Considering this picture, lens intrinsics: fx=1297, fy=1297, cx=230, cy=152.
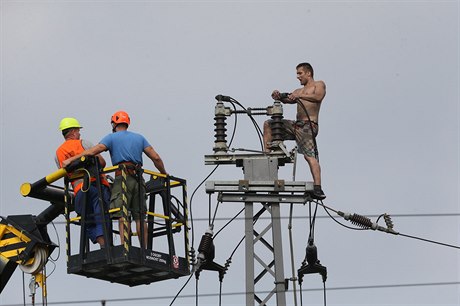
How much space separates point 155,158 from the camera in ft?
65.2

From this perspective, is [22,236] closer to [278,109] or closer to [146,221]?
[146,221]

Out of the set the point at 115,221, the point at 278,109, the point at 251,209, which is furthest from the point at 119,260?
the point at 278,109

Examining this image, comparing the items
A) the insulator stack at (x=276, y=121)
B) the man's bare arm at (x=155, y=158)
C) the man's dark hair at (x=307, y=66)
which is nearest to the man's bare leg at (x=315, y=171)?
the insulator stack at (x=276, y=121)

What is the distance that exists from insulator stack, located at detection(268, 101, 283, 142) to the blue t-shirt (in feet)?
6.56

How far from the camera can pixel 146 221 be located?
19.2 meters

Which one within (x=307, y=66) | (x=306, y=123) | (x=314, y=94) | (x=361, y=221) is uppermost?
(x=307, y=66)

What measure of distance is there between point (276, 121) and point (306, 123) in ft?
2.53

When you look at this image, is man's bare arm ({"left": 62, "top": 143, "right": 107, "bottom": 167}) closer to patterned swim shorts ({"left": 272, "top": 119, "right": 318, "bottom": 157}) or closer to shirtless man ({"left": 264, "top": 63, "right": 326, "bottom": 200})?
shirtless man ({"left": 264, "top": 63, "right": 326, "bottom": 200})

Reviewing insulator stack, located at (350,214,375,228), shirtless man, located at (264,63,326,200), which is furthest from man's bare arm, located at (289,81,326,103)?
insulator stack, located at (350,214,375,228)

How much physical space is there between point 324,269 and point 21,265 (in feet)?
15.8

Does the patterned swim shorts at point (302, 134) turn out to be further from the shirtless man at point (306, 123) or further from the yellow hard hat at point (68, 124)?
the yellow hard hat at point (68, 124)

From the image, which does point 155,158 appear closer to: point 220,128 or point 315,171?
point 220,128

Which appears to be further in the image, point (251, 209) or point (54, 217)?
point (54, 217)

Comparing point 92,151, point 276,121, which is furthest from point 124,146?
point 276,121
